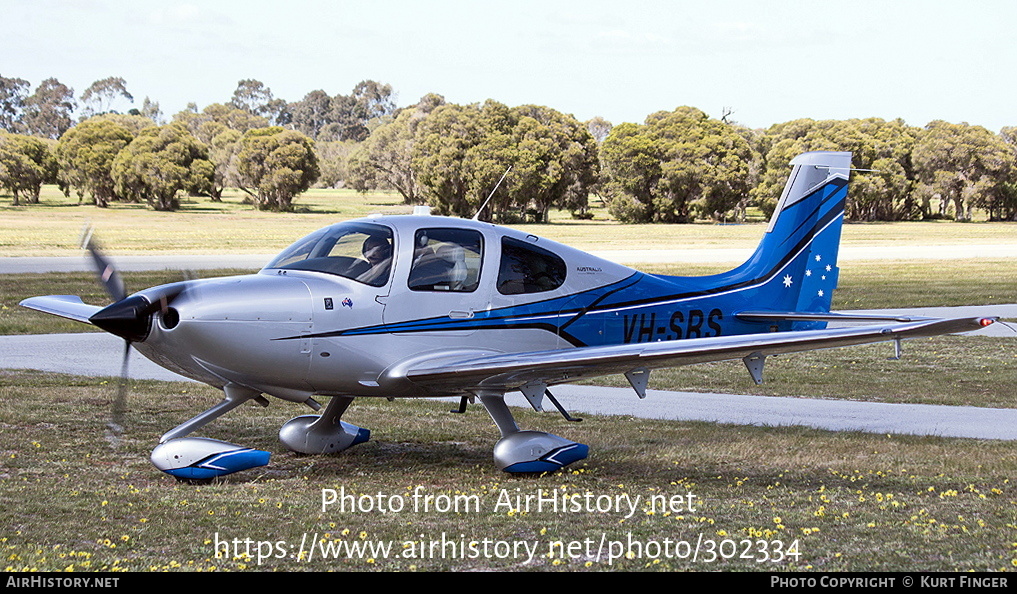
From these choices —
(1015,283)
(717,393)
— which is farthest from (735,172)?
(717,393)

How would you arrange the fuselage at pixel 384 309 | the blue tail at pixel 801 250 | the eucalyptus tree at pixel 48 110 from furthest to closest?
the eucalyptus tree at pixel 48 110 < the blue tail at pixel 801 250 < the fuselage at pixel 384 309

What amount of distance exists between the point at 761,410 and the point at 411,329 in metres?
6.41

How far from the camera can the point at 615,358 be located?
27.2ft

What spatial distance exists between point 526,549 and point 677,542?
100 cm

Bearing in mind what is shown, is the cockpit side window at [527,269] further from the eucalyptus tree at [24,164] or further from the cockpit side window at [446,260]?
the eucalyptus tree at [24,164]

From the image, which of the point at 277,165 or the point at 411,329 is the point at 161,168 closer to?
the point at 277,165

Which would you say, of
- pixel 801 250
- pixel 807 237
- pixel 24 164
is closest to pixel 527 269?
pixel 801 250

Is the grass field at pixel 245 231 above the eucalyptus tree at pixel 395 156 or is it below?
below

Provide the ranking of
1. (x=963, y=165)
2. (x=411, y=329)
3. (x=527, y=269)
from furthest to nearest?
(x=963, y=165), (x=527, y=269), (x=411, y=329)

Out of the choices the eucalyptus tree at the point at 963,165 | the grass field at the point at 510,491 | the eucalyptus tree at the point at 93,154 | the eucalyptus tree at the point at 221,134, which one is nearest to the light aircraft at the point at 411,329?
the grass field at the point at 510,491

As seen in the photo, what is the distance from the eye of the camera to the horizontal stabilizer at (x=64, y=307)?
9.84 meters

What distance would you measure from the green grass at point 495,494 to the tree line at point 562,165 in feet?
203

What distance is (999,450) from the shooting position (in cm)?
1052
